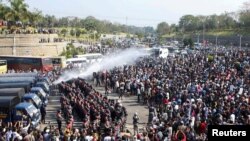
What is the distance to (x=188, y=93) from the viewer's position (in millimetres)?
27828

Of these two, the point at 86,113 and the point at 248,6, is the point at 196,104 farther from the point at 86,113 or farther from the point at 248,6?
the point at 248,6

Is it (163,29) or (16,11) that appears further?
(163,29)

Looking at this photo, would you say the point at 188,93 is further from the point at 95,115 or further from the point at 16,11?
the point at 16,11

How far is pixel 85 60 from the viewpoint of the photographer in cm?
5616

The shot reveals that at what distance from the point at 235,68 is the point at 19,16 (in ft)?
129

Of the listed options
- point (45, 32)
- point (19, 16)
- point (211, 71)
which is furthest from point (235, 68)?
point (19, 16)

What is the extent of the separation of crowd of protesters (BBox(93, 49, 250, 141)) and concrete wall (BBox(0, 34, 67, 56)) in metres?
18.5

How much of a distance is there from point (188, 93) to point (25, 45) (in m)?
34.4

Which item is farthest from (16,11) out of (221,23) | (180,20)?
(180,20)

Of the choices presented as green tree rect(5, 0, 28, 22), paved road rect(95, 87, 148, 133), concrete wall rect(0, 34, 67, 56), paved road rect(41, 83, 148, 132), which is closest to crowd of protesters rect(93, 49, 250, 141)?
paved road rect(95, 87, 148, 133)

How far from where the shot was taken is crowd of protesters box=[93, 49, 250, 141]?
63.5 feet

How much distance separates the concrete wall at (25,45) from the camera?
185 ft

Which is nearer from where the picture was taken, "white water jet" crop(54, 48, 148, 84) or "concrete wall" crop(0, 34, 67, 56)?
"white water jet" crop(54, 48, 148, 84)

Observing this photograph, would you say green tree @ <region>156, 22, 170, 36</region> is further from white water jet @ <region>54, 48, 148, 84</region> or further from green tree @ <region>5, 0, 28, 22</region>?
white water jet @ <region>54, 48, 148, 84</region>
